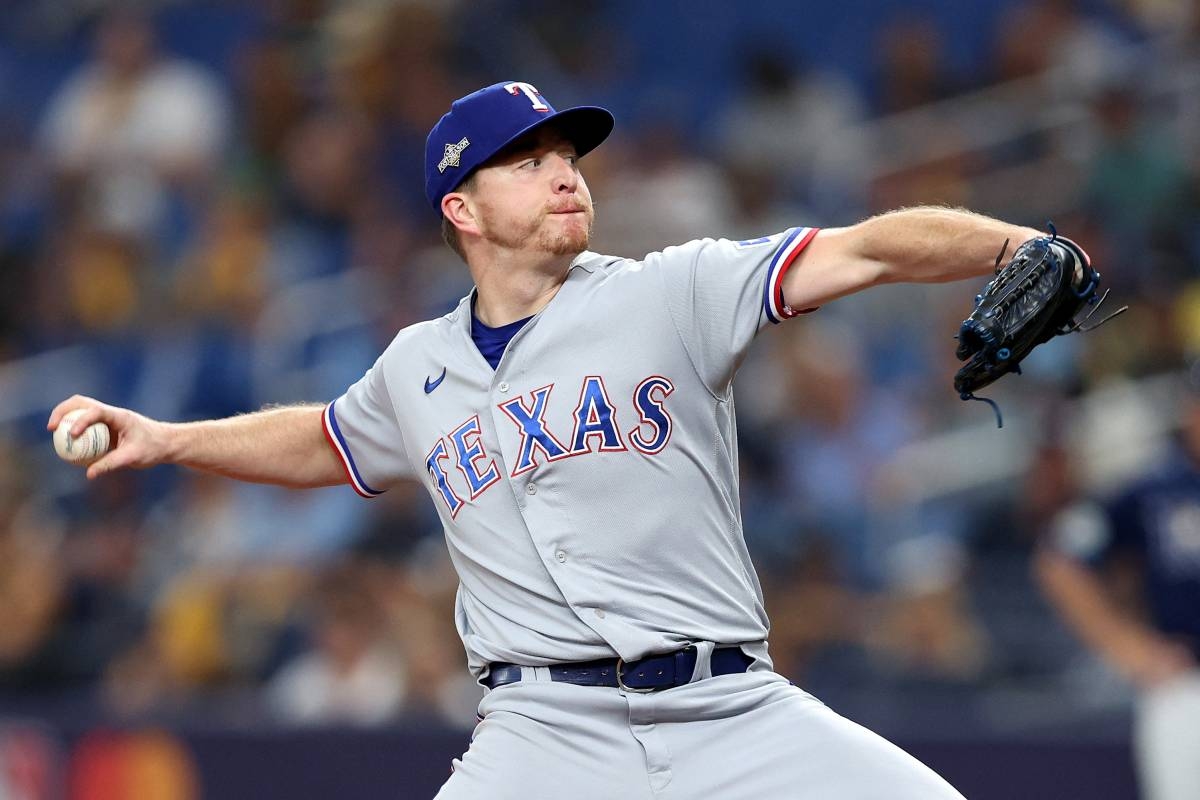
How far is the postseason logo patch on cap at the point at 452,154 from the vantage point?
4.16m

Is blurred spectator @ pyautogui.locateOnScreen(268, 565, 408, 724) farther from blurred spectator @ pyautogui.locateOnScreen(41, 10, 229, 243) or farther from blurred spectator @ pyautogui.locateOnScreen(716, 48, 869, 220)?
blurred spectator @ pyautogui.locateOnScreen(41, 10, 229, 243)

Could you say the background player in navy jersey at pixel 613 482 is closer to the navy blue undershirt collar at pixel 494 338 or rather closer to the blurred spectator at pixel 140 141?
the navy blue undershirt collar at pixel 494 338

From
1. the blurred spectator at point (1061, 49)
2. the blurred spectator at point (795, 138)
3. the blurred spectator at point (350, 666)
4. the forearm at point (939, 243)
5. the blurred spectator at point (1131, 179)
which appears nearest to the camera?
the forearm at point (939, 243)

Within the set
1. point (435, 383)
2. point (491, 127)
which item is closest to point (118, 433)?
point (435, 383)

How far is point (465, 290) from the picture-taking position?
9.09m

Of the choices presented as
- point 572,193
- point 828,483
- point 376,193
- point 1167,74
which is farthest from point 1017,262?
point 376,193

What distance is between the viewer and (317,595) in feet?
26.8

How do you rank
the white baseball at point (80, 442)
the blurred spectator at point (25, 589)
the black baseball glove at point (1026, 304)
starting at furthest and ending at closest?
the blurred spectator at point (25, 589) < the white baseball at point (80, 442) < the black baseball glove at point (1026, 304)

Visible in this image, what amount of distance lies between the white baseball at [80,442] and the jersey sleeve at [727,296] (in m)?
1.33

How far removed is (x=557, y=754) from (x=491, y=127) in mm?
1415

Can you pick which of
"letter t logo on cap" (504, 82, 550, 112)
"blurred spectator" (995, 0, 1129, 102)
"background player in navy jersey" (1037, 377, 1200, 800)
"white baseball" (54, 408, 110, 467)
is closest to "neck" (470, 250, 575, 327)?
"letter t logo on cap" (504, 82, 550, 112)

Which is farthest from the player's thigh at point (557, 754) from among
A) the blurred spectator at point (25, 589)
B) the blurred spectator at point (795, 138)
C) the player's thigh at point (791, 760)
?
the blurred spectator at point (25, 589)

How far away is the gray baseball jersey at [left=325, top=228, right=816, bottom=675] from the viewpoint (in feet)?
12.5

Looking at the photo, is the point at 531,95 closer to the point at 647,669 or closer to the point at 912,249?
the point at 912,249
